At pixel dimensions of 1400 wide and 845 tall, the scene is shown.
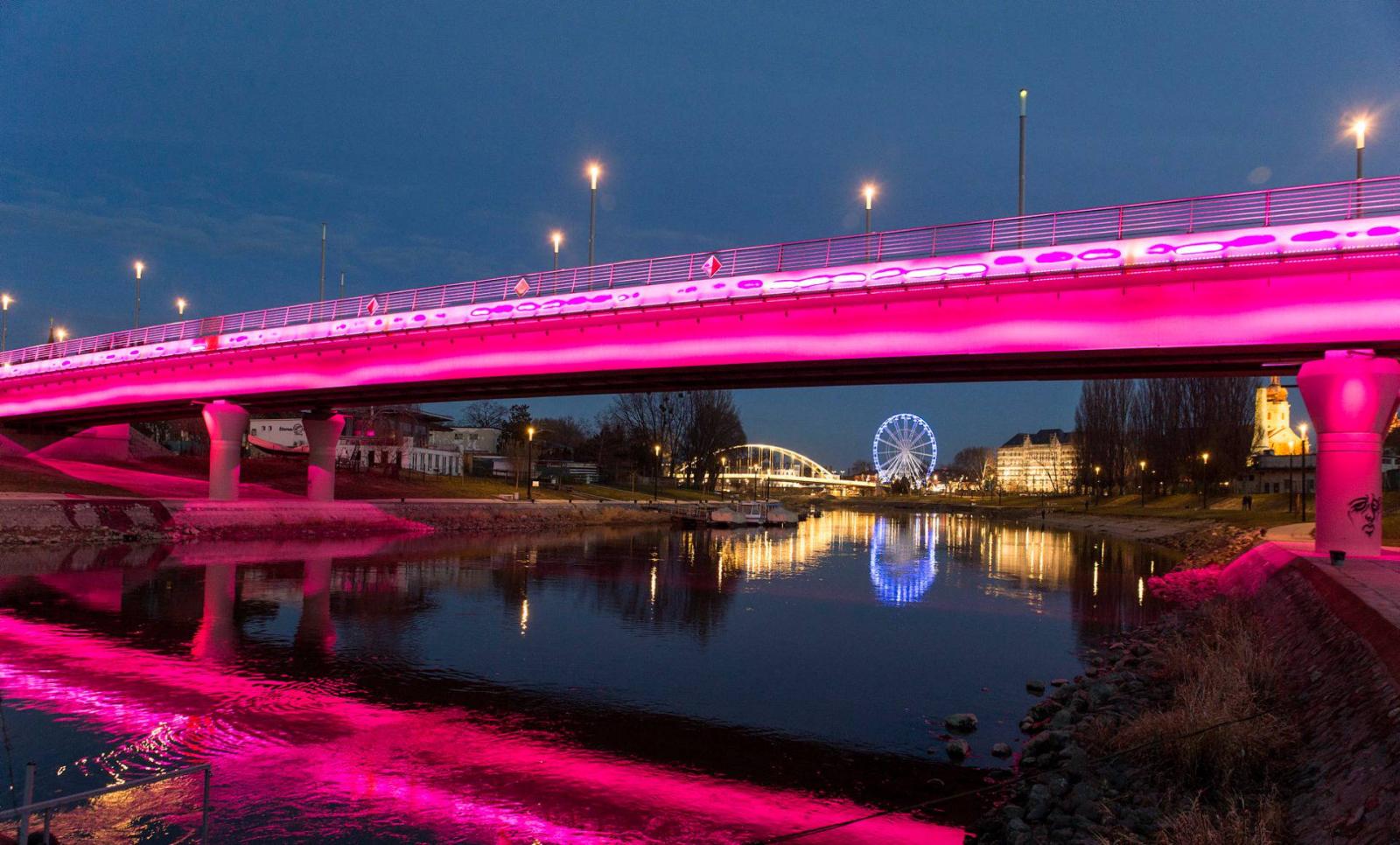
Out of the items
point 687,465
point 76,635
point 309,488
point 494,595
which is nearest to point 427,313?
point 494,595

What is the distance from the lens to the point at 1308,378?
25062 mm

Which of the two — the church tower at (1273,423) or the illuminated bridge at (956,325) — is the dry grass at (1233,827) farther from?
the church tower at (1273,423)

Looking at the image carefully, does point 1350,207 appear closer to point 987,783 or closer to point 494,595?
point 987,783

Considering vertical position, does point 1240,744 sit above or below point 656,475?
below

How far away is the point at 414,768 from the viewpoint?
12977 mm

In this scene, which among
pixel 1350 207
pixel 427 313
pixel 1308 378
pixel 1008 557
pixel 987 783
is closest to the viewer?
pixel 987 783

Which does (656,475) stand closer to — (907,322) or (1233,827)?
(907,322)

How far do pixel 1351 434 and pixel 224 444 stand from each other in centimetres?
5131

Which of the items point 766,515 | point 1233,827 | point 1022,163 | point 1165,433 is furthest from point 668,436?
point 1233,827

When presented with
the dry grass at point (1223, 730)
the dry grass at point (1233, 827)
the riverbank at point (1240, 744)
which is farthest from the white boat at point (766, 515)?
the dry grass at point (1233, 827)

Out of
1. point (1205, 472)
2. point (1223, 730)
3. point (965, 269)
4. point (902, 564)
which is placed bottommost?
point (902, 564)

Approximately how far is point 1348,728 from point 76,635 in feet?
79.2

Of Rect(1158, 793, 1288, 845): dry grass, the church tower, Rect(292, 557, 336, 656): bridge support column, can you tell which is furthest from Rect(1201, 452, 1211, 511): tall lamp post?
Rect(1158, 793, 1288, 845): dry grass

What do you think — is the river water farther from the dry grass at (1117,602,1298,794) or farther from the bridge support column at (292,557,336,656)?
the dry grass at (1117,602,1298,794)
